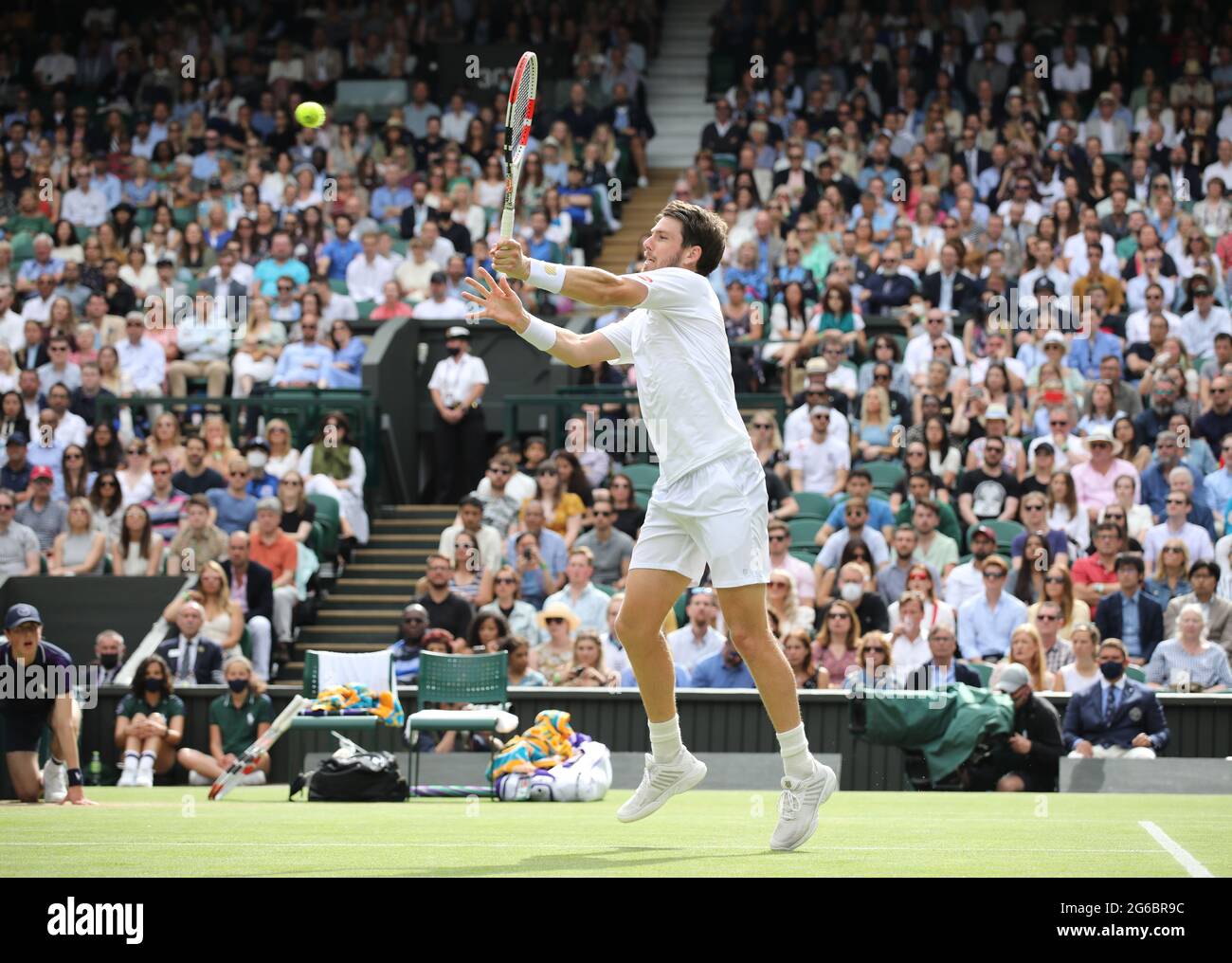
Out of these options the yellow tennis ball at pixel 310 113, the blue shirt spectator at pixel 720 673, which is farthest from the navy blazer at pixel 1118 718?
the yellow tennis ball at pixel 310 113

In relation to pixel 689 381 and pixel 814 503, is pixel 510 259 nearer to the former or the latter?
pixel 689 381

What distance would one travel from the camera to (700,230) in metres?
7.16

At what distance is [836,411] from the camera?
1741 cm

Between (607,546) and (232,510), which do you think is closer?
(607,546)

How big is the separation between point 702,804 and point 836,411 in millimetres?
7402

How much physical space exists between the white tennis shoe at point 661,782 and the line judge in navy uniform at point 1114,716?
253 inches

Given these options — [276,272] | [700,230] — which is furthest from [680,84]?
[700,230]

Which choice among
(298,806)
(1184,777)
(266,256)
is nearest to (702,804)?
(298,806)

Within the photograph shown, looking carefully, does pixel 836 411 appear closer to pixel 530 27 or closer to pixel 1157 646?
pixel 1157 646

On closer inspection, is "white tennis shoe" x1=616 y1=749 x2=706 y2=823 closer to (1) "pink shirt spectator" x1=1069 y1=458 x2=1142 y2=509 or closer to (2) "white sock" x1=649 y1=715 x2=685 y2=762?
(2) "white sock" x1=649 y1=715 x2=685 y2=762

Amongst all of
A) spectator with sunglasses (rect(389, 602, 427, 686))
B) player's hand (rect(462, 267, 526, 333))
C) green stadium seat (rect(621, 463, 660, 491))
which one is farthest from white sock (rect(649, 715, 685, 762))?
green stadium seat (rect(621, 463, 660, 491))

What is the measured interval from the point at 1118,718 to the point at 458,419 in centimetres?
817

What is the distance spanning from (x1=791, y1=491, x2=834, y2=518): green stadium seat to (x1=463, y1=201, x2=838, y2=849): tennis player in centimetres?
971

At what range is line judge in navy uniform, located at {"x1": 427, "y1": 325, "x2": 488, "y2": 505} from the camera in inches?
754
